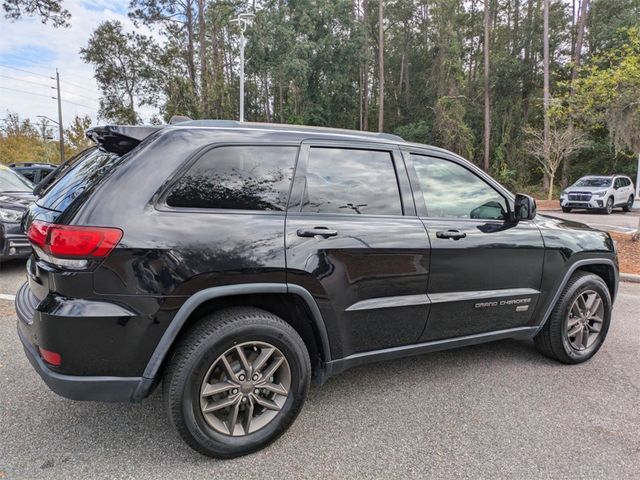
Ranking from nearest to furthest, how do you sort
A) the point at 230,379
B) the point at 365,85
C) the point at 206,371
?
the point at 206,371 < the point at 230,379 < the point at 365,85

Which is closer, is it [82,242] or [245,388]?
[82,242]

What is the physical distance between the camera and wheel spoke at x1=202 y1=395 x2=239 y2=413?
2289 mm

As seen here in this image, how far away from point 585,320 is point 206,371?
319 cm

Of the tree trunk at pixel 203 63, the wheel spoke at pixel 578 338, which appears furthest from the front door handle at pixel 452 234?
the tree trunk at pixel 203 63

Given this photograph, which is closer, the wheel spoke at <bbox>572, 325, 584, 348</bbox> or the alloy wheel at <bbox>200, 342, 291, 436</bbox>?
the alloy wheel at <bbox>200, 342, 291, 436</bbox>

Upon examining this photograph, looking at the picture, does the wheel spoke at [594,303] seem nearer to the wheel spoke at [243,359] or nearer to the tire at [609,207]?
the wheel spoke at [243,359]

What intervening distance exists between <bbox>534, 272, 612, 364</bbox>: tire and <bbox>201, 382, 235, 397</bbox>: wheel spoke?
2.66 metres

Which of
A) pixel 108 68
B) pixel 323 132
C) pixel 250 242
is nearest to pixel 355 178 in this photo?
pixel 323 132

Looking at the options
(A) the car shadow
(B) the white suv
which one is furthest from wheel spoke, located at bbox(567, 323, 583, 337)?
(B) the white suv

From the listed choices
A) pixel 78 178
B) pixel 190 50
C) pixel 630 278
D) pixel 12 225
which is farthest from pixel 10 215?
pixel 190 50

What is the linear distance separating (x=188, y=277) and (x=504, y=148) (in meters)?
33.1

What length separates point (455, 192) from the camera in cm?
313

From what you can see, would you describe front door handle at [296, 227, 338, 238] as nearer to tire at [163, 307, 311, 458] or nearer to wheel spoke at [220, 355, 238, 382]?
tire at [163, 307, 311, 458]

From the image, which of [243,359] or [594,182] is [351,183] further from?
[594,182]
